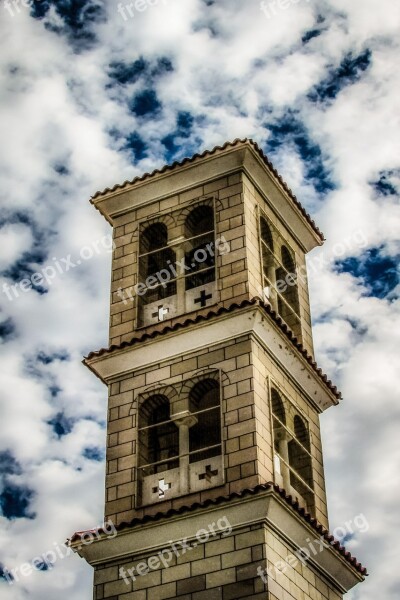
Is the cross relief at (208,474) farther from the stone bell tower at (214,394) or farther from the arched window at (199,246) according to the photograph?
the arched window at (199,246)

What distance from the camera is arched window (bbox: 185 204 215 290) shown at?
25281 mm

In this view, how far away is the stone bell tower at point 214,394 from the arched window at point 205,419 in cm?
3

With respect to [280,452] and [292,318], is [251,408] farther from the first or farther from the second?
[292,318]

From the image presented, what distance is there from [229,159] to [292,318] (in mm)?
3673

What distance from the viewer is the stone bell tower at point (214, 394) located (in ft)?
67.5

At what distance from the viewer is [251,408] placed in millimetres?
21844

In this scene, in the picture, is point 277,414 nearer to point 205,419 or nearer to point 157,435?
point 205,419

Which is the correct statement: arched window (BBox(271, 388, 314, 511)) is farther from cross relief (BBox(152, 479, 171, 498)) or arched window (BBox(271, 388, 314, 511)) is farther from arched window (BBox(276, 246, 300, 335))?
arched window (BBox(276, 246, 300, 335))

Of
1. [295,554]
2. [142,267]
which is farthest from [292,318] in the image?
[295,554]

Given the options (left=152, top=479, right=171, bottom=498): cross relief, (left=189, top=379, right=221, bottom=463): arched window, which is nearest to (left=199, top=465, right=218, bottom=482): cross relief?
(left=189, top=379, right=221, bottom=463): arched window

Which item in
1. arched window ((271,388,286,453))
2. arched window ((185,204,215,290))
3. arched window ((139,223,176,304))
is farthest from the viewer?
arched window ((139,223,176,304))
